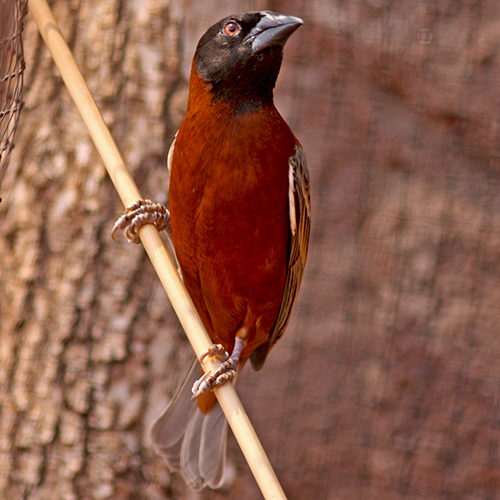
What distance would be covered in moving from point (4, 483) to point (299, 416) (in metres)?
1.55

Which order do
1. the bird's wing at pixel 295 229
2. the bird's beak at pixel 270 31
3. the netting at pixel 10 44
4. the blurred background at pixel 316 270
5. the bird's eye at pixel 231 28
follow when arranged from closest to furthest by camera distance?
1. the netting at pixel 10 44
2. the bird's beak at pixel 270 31
3. the bird's eye at pixel 231 28
4. the bird's wing at pixel 295 229
5. the blurred background at pixel 316 270

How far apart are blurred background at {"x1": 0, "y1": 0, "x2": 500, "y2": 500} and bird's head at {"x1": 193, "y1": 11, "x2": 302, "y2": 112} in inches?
40.6

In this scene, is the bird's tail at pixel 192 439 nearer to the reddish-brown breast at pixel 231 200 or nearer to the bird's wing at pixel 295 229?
the bird's wing at pixel 295 229

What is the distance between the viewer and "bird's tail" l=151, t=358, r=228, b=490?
2520mm

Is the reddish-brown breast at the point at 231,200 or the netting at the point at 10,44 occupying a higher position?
the netting at the point at 10,44

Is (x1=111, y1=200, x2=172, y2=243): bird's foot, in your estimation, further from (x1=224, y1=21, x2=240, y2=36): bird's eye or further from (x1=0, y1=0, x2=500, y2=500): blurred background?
(x1=0, y1=0, x2=500, y2=500): blurred background

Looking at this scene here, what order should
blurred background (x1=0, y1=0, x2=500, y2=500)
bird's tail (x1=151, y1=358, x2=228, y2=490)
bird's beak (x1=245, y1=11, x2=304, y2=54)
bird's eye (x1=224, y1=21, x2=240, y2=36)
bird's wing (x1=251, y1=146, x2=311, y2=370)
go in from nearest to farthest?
bird's beak (x1=245, y1=11, x2=304, y2=54)
bird's eye (x1=224, y1=21, x2=240, y2=36)
bird's wing (x1=251, y1=146, x2=311, y2=370)
bird's tail (x1=151, y1=358, x2=228, y2=490)
blurred background (x1=0, y1=0, x2=500, y2=500)

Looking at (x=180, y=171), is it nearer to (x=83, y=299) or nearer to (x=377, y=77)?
(x=83, y=299)

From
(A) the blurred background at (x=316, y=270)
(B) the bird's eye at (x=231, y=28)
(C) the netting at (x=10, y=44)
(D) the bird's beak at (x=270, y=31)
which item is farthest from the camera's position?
(A) the blurred background at (x=316, y=270)

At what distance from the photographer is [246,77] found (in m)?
1.99

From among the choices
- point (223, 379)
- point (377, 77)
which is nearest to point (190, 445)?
point (223, 379)

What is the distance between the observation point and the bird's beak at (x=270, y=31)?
1.89 metres

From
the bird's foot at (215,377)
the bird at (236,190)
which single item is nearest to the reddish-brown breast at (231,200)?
the bird at (236,190)

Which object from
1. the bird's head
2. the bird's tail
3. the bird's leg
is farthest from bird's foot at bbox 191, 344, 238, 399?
the bird's head
